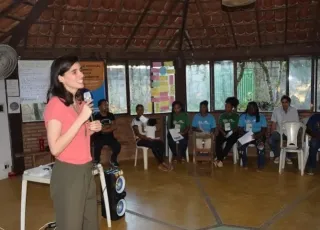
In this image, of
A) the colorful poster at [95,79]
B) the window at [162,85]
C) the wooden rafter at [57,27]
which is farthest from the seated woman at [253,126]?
the wooden rafter at [57,27]

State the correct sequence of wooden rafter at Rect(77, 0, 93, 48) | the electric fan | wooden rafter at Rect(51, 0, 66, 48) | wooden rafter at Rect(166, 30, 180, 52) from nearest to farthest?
the electric fan → wooden rafter at Rect(51, 0, 66, 48) → wooden rafter at Rect(77, 0, 93, 48) → wooden rafter at Rect(166, 30, 180, 52)

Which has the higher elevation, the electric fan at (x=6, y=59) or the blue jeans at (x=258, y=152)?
the electric fan at (x=6, y=59)

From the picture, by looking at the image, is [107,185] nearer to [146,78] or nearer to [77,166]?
[77,166]

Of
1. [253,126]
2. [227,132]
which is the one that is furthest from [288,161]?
[227,132]

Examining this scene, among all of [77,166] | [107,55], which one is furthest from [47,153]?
[77,166]

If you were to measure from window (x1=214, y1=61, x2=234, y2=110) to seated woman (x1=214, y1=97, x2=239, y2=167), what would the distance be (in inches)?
27.5

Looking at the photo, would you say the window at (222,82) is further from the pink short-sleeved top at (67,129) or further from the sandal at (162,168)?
the pink short-sleeved top at (67,129)

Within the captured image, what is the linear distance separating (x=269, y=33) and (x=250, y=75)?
95 cm

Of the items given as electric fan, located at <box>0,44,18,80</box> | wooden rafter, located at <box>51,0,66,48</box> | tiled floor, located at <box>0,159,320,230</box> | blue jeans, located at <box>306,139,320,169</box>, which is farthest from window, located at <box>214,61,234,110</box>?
electric fan, located at <box>0,44,18,80</box>

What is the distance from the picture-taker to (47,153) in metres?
5.77

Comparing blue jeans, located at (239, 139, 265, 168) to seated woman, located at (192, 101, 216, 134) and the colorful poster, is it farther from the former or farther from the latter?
the colorful poster

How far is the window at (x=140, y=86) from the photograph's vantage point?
6.75 meters

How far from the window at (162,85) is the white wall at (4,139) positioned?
9.42 feet

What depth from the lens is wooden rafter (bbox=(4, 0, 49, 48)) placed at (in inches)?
186
